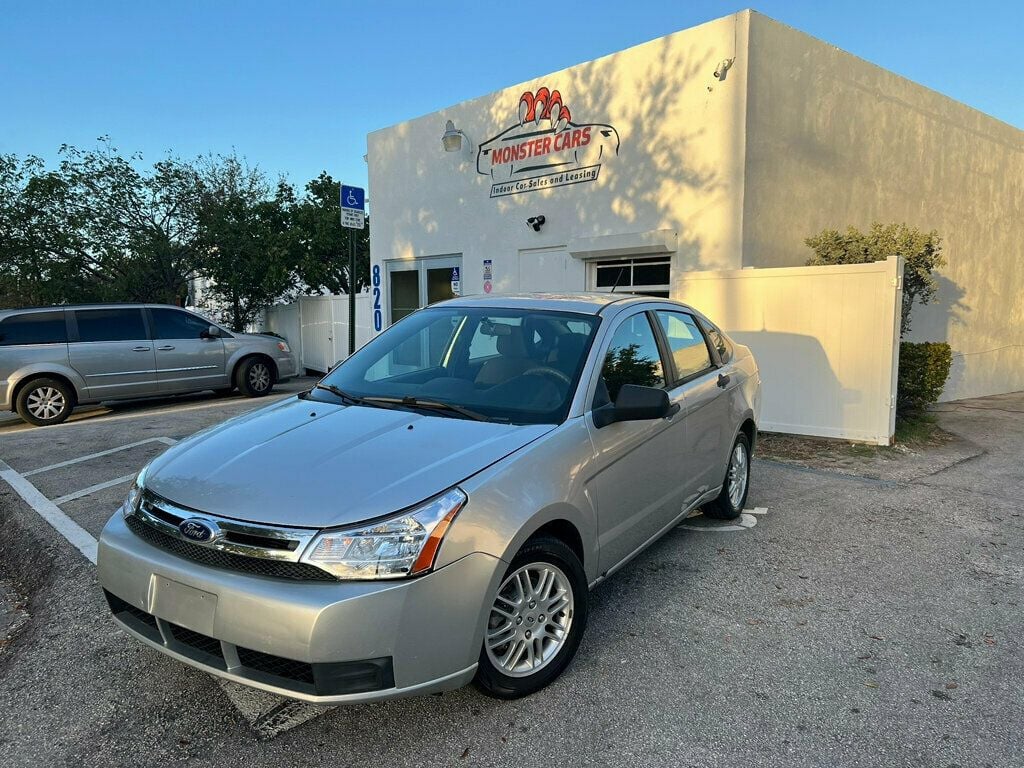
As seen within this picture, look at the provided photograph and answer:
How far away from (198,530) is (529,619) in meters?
1.33

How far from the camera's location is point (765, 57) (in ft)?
27.7

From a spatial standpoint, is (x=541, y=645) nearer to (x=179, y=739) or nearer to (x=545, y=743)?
(x=545, y=743)

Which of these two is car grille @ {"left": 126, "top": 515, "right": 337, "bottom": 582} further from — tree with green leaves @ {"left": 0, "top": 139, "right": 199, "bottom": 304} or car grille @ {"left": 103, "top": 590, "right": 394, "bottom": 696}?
tree with green leaves @ {"left": 0, "top": 139, "right": 199, "bottom": 304}

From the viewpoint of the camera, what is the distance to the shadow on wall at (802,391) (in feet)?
25.1

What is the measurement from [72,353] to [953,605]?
1049cm

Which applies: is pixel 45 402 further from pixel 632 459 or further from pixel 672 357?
pixel 632 459

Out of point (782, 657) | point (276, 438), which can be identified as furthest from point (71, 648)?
point (782, 657)

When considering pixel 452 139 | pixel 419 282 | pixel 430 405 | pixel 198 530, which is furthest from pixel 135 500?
pixel 419 282

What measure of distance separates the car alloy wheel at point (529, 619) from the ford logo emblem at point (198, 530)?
105 centimetres

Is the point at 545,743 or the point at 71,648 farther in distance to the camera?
the point at 71,648

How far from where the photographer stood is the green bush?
8.37m

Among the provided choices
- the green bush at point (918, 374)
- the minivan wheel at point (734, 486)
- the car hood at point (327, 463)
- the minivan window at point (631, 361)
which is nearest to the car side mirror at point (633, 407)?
the minivan window at point (631, 361)

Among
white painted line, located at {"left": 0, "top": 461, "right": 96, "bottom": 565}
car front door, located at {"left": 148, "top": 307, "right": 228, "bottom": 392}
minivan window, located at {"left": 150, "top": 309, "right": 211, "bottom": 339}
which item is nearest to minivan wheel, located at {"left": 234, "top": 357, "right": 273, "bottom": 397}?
car front door, located at {"left": 148, "top": 307, "right": 228, "bottom": 392}

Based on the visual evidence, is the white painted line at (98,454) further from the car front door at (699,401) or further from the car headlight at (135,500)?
the car front door at (699,401)
